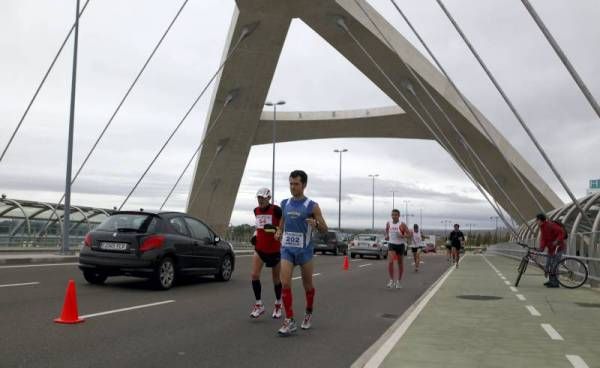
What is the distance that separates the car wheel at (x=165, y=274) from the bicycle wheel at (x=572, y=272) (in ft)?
26.9

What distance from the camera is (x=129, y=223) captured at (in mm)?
10867

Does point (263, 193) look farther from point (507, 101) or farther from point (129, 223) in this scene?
point (507, 101)

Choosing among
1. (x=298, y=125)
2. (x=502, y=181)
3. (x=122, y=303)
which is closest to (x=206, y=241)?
(x=122, y=303)

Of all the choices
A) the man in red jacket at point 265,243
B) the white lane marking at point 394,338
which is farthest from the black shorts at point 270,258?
the white lane marking at point 394,338

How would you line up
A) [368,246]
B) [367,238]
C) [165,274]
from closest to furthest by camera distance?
1. [165,274]
2. [368,246]
3. [367,238]

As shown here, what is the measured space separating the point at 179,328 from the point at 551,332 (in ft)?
14.1

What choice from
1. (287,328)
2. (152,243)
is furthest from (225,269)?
(287,328)

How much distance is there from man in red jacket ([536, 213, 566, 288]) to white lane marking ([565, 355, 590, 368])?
810cm

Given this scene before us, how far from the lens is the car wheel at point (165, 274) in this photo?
10.5 meters

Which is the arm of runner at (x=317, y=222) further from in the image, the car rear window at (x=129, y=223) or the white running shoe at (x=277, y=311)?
the car rear window at (x=129, y=223)

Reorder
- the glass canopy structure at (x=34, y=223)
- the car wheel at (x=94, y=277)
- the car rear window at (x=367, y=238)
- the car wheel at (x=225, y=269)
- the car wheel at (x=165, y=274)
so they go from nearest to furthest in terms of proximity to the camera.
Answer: the car wheel at (x=165, y=274) < the car wheel at (x=94, y=277) < the car wheel at (x=225, y=269) < the glass canopy structure at (x=34, y=223) < the car rear window at (x=367, y=238)

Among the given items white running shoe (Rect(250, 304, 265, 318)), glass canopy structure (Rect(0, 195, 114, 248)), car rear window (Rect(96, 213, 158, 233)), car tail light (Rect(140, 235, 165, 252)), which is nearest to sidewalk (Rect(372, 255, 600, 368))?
white running shoe (Rect(250, 304, 265, 318))

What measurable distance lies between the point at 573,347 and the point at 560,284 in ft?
25.5

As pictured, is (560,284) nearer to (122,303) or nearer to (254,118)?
(122,303)
